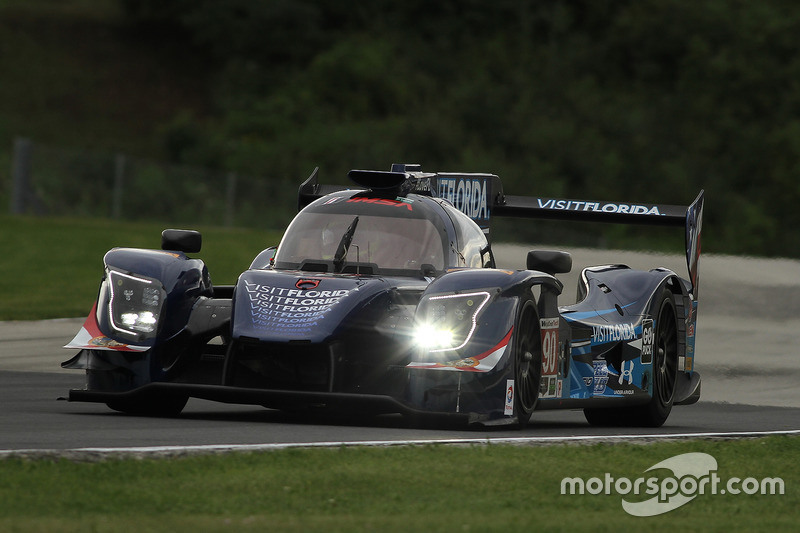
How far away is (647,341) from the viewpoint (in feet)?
38.4

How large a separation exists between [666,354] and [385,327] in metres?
3.28

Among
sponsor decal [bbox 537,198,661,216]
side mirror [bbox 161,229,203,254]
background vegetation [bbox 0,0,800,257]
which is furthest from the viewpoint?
background vegetation [bbox 0,0,800,257]

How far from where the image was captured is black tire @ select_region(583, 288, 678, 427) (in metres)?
11.8

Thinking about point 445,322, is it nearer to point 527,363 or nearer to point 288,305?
point 527,363

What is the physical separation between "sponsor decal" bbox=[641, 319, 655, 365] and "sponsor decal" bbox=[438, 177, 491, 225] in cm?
214

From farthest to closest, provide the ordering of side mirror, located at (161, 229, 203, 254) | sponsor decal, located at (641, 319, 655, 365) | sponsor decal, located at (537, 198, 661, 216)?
sponsor decal, located at (537, 198, 661, 216), sponsor decal, located at (641, 319, 655, 365), side mirror, located at (161, 229, 203, 254)

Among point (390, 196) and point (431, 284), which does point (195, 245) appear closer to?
point (390, 196)

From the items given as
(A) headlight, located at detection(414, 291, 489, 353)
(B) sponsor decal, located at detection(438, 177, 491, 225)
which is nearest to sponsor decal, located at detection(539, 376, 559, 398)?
(A) headlight, located at detection(414, 291, 489, 353)

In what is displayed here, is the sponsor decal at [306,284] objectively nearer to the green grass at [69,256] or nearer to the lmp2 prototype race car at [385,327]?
the lmp2 prototype race car at [385,327]

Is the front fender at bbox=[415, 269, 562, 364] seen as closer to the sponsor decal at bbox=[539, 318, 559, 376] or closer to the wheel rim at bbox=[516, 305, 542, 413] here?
the wheel rim at bbox=[516, 305, 542, 413]

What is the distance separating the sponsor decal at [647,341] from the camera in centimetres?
1163

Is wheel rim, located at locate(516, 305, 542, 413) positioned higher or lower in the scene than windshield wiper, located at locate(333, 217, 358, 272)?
lower

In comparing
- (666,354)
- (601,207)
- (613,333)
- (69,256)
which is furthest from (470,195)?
(69,256)

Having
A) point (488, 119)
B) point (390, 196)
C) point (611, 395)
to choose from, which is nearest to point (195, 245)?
point (390, 196)
